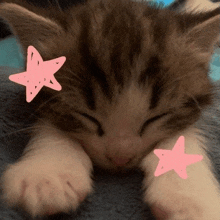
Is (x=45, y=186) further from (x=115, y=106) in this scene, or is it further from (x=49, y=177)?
(x=115, y=106)

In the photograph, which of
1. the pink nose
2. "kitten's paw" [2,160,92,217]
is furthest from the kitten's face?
"kitten's paw" [2,160,92,217]

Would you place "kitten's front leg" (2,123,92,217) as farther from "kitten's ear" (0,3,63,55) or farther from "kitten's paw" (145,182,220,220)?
"kitten's ear" (0,3,63,55)

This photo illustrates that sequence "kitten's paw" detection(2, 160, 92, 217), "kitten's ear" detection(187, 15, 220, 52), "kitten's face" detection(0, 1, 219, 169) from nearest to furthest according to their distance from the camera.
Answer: "kitten's paw" detection(2, 160, 92, 217), "kitten's face" detection(0, 1, 219, 169), "kitten's ear" detection(187, 15, 220, 52)

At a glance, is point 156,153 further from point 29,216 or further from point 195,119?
point 29,216

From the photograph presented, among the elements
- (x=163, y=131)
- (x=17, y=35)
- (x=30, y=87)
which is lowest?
(x=163, y=131)

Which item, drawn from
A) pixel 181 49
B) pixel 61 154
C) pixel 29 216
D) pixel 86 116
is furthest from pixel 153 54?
pixel 29 216

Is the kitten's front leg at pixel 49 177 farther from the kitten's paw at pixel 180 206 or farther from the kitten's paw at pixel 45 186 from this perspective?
the kitten's paw at pixel 180 206
